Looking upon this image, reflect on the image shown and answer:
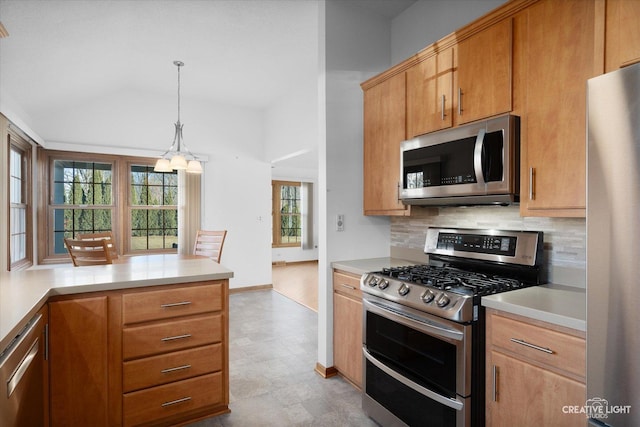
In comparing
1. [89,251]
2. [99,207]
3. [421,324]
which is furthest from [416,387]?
[99,207]

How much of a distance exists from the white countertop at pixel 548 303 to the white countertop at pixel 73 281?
1498 millimetres

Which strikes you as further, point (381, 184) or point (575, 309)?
point (381, 184)

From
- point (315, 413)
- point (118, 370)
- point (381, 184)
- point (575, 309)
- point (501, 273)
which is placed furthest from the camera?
point (381, 184)

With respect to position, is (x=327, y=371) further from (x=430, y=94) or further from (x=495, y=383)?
(x=430, y=94)

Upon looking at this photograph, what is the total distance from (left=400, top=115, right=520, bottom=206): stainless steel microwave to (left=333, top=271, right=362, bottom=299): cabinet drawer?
26.6 inches

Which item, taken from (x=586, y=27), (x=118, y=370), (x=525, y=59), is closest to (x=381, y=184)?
(x=525, y=59)

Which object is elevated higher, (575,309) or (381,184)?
(381,184)

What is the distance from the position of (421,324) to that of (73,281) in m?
1.82

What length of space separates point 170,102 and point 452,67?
4.26 meters

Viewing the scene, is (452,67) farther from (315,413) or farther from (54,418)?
(54,418)

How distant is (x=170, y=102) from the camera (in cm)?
512

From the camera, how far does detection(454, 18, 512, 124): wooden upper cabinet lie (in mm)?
1868

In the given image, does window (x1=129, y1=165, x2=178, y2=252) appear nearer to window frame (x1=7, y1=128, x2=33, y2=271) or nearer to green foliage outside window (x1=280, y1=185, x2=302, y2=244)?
window frame (x1=7, y1=128, x2=33, y2=271)

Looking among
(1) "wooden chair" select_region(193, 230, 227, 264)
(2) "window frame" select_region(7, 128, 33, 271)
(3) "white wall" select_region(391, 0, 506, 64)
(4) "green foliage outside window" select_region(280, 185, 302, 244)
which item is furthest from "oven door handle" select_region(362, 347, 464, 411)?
(4) "green foliage outside window" select_region(280, 185, 302, 244)
